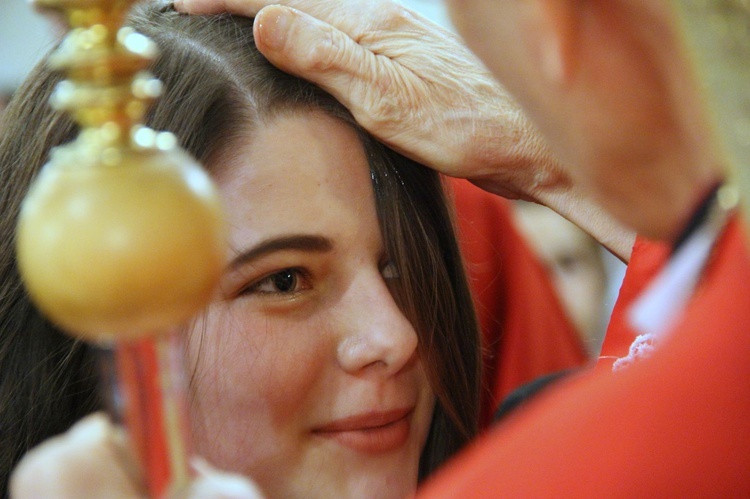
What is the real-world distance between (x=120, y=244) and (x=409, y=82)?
0.69 meters

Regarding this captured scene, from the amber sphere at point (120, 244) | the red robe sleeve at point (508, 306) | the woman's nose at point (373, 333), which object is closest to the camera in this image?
the amber sphere at point (120, 244)

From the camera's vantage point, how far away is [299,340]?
0.94 metres

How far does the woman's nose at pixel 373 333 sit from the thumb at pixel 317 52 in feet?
0.58

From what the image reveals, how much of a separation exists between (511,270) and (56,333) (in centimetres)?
69

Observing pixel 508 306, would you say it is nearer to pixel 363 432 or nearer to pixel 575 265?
pixel 363 432

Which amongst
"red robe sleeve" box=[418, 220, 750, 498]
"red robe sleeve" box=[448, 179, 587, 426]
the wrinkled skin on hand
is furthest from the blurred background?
"red robe sleeve" box=[418, 220, 750, 498]

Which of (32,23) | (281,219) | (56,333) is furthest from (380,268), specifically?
(32,23)

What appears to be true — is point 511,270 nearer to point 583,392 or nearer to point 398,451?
point 398,451

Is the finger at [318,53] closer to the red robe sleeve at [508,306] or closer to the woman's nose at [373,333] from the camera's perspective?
the woman's nose at [373,333]

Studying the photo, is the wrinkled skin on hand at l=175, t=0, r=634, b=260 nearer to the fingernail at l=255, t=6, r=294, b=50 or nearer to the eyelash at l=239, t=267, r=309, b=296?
the fingernail at l=255, t=6, r=294, b=50

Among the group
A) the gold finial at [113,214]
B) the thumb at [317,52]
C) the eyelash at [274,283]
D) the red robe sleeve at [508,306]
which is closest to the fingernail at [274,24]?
the thumb at [317,52]

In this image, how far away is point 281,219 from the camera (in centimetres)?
92

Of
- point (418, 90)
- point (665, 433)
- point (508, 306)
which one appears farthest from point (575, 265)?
point (665, 433)

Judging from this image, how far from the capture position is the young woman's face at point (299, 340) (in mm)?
926
